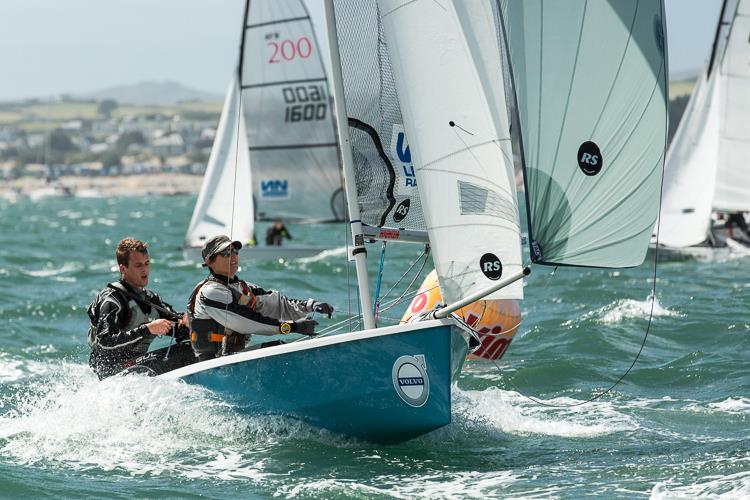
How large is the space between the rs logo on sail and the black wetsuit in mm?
12219

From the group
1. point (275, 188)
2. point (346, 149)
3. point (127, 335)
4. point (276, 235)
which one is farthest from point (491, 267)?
point (276, 235)

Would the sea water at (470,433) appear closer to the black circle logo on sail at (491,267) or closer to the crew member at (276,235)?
the black circle logo on sail at (491,267)

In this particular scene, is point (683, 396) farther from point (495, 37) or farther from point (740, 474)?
point (495, 37)

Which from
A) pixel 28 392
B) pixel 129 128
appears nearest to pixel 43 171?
pixel 129 128

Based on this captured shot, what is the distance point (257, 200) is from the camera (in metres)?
19.8

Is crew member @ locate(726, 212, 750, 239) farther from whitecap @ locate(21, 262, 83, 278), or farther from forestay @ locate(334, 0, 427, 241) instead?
forestay @ locate(334, 0, 427, 241)

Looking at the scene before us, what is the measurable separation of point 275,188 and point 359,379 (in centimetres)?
1349

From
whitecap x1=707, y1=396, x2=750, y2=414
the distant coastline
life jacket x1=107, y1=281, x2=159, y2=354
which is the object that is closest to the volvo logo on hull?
life jacket x1=107, y1=281, x2=159, y2=354

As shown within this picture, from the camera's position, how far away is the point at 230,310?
258 inches

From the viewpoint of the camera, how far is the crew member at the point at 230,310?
21.5ft

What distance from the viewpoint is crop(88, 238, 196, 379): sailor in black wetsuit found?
6934 mm

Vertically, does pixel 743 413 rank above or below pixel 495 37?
below

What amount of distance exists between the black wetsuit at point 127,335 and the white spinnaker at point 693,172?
503 inches

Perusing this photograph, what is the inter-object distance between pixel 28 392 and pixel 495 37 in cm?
458
